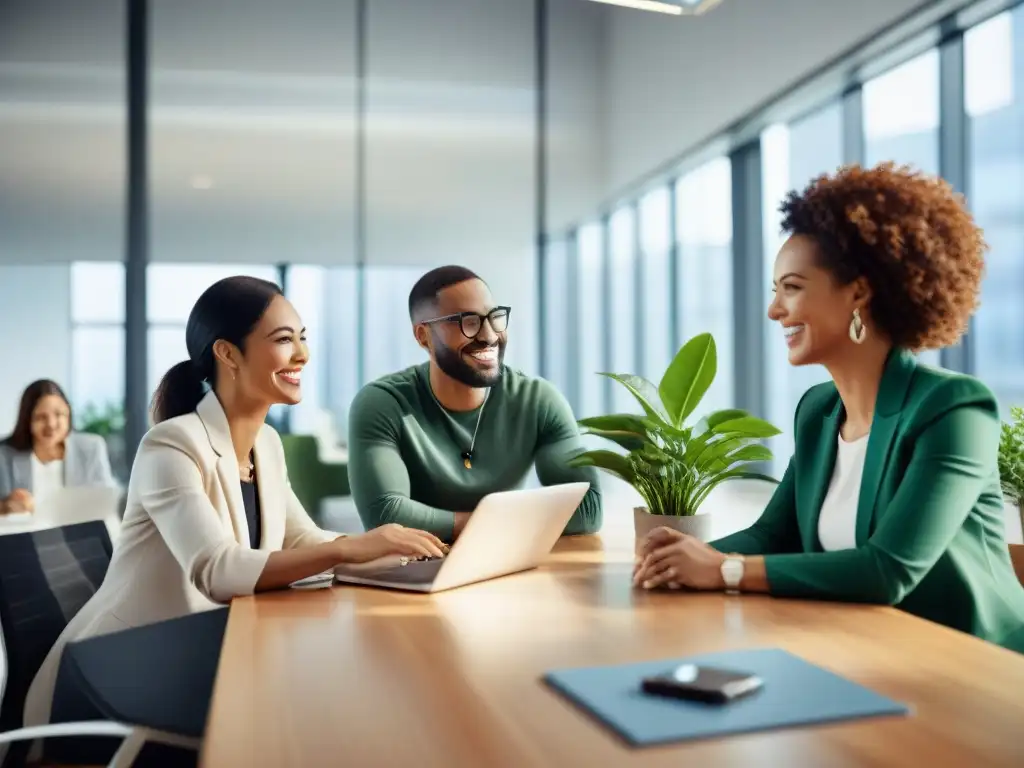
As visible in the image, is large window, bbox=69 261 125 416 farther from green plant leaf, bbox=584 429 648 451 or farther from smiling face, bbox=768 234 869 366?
smiling face, bbox=768 234 869 366

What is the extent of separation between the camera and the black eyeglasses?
2.70 meters

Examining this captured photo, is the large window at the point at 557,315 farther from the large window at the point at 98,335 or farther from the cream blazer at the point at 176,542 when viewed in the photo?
the cream blazer at the point at 176,542

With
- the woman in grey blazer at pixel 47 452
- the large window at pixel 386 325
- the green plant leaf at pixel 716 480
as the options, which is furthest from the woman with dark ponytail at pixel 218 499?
the large window at pixel 386 325

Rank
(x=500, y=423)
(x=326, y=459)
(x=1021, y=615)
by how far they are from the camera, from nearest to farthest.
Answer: (x=1021, y=615)
(x=500, y=423)
(x=326, y=459)

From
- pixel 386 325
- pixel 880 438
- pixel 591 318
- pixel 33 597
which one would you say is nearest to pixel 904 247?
pixel 880 438

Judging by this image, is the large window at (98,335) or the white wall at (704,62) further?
the large window at (98,335)

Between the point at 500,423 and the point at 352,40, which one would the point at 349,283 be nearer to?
the point at 352,40

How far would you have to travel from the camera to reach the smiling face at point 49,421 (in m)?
5.22

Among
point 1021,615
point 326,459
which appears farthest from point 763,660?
point 326,459

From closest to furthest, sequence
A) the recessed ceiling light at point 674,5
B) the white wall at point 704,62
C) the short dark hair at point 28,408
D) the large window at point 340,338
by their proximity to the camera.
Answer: the recessed ceiling light at point 674,5 < the white wall at point 704,62 < the short dark hair at point 28,408 < the large window at point 340,338

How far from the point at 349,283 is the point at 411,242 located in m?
0.44

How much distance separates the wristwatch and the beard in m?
1.04

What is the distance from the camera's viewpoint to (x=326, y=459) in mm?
5793

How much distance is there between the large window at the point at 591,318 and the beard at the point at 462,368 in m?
3.80
